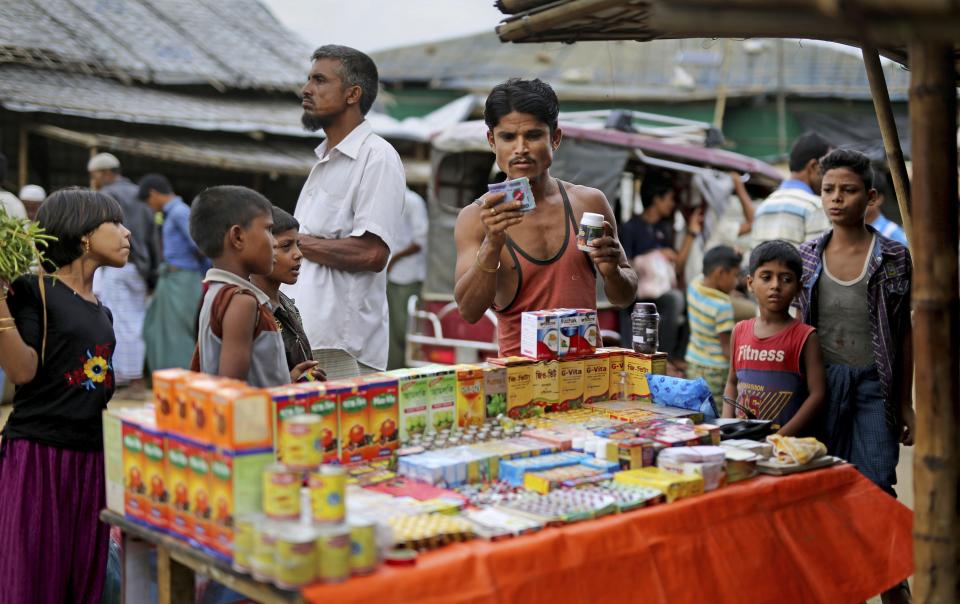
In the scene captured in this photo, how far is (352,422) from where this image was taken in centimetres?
306

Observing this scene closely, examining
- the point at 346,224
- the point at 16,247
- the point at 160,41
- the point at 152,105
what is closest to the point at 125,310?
the point at 152,105

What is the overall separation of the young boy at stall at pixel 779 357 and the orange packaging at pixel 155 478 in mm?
2580

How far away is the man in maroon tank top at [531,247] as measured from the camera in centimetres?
404

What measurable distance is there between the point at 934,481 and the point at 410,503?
64.0 inches

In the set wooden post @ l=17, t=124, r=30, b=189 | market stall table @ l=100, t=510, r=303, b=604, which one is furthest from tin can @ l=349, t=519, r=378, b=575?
wooden post @ l=17, t=124, r=30, b=189

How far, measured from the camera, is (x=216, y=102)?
1371cm

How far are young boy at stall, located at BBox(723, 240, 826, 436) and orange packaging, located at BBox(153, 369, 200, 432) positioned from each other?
8.42 ft

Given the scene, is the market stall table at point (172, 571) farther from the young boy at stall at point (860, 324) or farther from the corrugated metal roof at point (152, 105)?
the corrugated metal roof at point (152, 105)

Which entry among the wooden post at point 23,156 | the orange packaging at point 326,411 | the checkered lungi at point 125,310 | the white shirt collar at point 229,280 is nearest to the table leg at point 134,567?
the orange packaging at point 326,411

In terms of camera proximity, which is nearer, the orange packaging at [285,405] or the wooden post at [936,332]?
the orange packaging at [285,405]

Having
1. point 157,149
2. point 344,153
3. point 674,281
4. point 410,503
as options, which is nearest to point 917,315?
point 410,503

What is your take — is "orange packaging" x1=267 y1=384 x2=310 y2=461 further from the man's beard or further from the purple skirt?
the man's beard

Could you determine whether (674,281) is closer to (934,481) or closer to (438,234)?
A: (438,234)

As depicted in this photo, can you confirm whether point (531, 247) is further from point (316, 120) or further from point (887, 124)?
point (887, 124)
